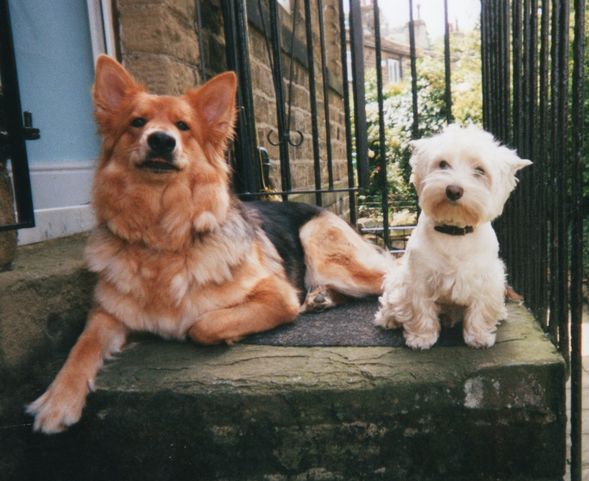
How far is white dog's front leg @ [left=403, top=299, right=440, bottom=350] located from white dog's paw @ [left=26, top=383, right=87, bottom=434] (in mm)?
1180

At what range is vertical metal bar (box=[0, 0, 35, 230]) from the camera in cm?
174

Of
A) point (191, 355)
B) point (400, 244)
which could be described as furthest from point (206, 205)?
point (400, 244)

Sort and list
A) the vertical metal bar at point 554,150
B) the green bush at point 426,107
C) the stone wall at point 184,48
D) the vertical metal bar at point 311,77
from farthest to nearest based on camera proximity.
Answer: the green bush at point 426,107 < the vertical metal bar at point 311,77 < the stone wall at point 184,48 < the vertical metal bar at point 554,150

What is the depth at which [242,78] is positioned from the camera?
10.8 feet

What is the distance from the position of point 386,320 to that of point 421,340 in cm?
28

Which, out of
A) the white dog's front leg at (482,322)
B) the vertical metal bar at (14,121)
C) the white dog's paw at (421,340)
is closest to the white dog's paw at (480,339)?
the white dog's front leg at (482,322)

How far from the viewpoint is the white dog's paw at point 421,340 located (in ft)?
6.29

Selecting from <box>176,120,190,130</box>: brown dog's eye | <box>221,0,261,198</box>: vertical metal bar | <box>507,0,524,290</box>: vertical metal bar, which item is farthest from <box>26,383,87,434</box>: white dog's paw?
<box>507,0,524,290</box>: vertical metal bar

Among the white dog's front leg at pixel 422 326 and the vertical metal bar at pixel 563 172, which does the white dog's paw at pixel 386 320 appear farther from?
the vertical metal bar at pixel 563 172

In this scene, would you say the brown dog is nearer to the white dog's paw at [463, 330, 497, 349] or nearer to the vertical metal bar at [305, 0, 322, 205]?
the white dog's paw at [463, 330, 497, 349]

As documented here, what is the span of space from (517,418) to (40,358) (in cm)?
174

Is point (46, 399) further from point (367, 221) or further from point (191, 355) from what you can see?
point (367, 221)

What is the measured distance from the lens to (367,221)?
9359 mm

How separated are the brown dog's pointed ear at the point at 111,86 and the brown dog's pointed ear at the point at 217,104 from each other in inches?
10.2
